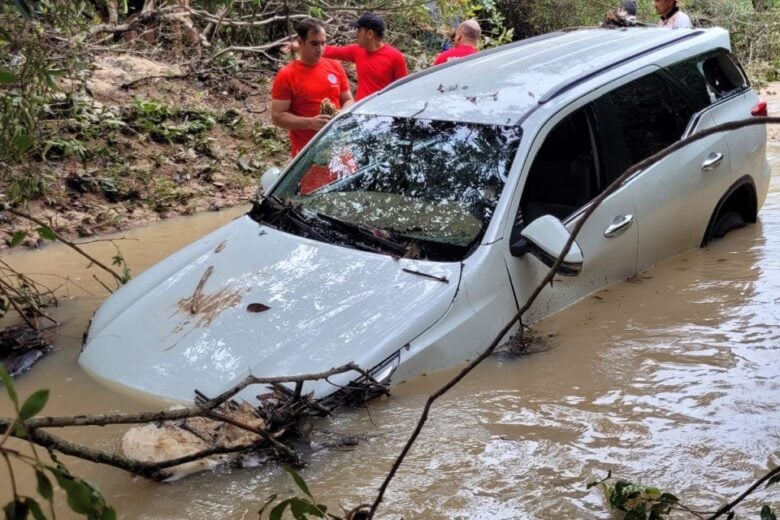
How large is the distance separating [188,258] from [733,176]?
3.56 meters

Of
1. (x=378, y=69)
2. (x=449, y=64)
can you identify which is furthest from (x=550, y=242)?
(x=378, y=69)

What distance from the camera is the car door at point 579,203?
456cm

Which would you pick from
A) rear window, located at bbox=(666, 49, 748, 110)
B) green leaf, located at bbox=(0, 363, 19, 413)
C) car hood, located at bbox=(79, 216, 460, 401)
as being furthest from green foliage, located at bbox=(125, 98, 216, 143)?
green leaf, located at bbox=(0, 363, 19, 413)

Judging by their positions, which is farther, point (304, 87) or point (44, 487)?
point (304, 87)

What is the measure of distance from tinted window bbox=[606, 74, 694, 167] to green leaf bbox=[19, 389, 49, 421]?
13.5ft

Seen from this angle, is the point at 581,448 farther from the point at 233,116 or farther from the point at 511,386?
the point at 233,116

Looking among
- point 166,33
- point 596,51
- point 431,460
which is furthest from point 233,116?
point 431,460

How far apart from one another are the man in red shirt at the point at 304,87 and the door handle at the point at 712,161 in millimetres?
2901

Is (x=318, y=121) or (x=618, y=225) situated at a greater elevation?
(x=318, y=121)

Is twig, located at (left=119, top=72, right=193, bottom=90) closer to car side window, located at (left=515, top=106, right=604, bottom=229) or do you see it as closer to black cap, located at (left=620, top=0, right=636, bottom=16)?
black cap, located at (left=620, top=0, right=636, bottom=16)

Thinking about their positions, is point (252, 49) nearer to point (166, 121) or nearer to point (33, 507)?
point (166, 121)

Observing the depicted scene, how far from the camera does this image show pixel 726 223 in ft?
19.8

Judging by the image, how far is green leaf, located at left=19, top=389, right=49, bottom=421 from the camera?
1540mm

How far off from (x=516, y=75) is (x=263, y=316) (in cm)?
224
